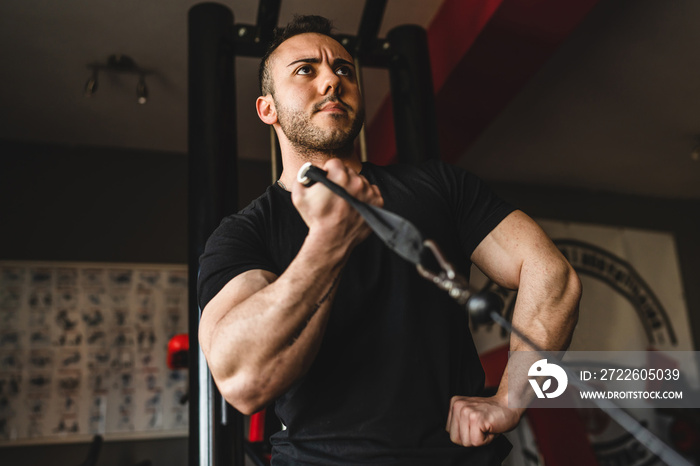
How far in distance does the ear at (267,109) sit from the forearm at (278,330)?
651 mm

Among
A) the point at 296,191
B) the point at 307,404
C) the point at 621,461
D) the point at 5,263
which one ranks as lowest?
the point at 621,461

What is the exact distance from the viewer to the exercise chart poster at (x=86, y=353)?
11.5 feet

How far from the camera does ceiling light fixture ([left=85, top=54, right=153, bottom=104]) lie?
317 centimetres

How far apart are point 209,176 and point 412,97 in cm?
79

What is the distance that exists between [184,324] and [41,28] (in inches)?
74.0

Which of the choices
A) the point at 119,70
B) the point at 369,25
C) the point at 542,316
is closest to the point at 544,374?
the point at 542,316

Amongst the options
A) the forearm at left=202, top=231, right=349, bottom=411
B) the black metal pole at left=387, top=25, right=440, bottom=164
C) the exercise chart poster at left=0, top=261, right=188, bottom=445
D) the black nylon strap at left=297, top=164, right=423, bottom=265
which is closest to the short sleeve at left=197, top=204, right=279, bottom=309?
the forearm at left=202, top=231, right=349, bottom=411

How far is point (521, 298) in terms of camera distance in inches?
45.2

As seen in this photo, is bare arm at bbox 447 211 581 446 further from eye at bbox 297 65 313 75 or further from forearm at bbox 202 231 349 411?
eye at bbox 297 65 313 75

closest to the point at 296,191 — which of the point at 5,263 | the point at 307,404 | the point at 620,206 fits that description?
the point at 307,404

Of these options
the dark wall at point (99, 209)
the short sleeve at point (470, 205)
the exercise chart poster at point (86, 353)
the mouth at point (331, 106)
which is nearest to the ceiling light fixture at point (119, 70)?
the dark wall at point (99, 209)

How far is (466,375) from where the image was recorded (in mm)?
1114

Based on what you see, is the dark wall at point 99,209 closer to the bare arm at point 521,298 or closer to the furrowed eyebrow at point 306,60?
the furrowed eyebrow at point 306,60

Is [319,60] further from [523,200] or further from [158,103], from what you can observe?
[523,200]
